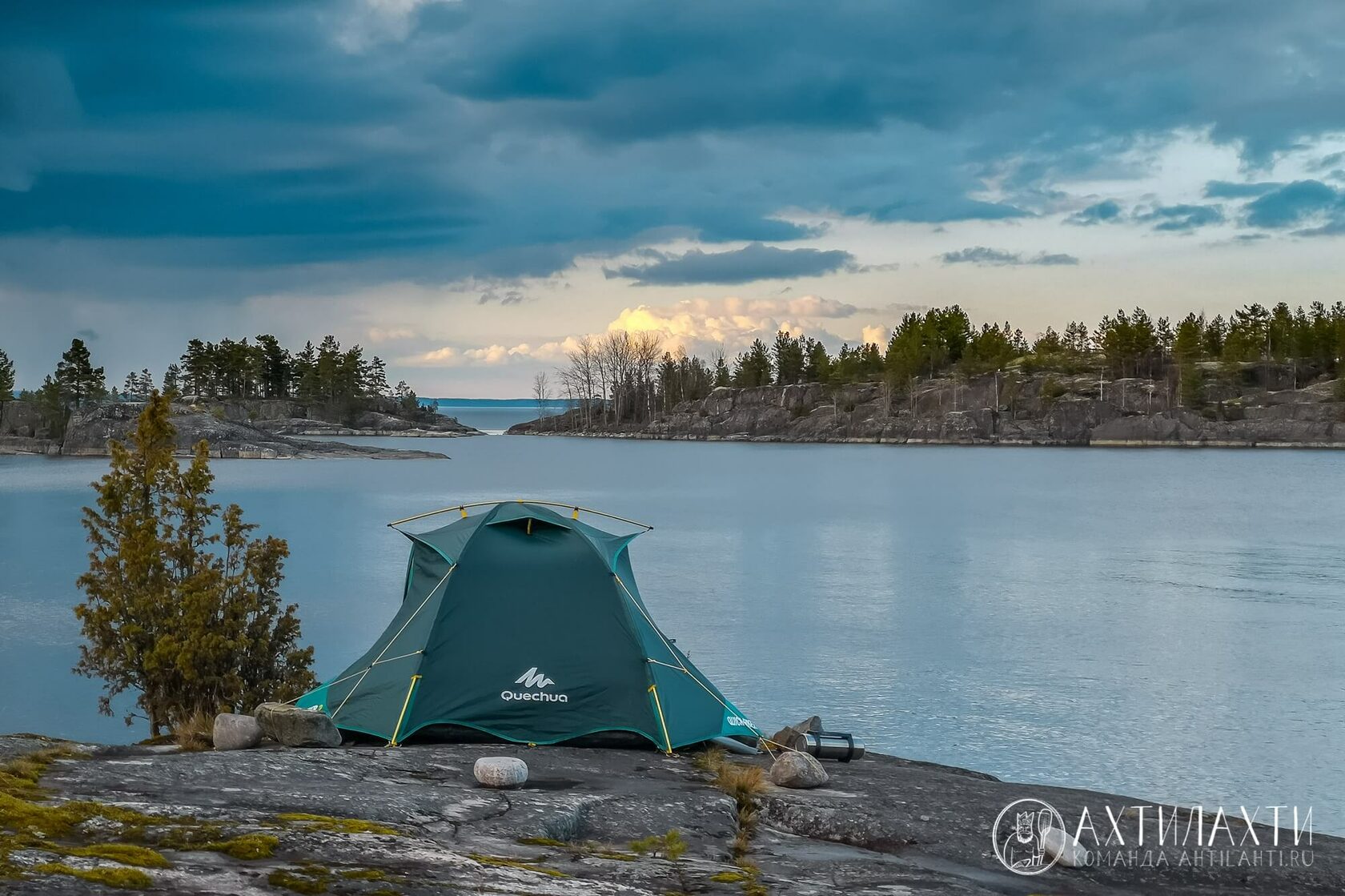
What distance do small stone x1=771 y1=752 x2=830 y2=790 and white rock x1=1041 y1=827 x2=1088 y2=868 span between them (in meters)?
2.68

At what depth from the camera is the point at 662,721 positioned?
1479 cm

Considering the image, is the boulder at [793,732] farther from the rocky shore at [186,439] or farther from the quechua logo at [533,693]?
the rocky shore at [186,439]

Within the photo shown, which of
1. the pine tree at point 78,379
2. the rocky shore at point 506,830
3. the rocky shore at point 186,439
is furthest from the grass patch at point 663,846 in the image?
the pine tree at point 78,379

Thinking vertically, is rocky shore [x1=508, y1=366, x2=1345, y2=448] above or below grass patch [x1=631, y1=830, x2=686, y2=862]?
above

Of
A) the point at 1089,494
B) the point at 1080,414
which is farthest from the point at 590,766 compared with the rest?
the point at 1080,414

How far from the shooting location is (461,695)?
14.9 meters

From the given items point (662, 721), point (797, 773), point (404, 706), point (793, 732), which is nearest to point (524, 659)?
point (404, 706)

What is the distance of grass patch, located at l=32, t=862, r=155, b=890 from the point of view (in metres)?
7.27

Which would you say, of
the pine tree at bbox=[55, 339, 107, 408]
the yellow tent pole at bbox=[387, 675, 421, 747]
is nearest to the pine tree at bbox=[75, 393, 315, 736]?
the yellow tent pole at bbox=[387, 675, 421, 747]

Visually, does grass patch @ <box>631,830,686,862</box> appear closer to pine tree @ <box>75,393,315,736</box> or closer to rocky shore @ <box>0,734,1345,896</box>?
rocky shore @ <box>0,734,1345,896</box>

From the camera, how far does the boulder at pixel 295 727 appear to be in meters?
13.6

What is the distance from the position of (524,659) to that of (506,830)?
478 centimetres

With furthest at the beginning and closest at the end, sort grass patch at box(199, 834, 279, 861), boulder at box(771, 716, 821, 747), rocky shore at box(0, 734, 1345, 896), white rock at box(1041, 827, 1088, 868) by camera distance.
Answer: boulder at box(771, 716, 821, 747) < white rock at box(1041, 827, 1088, 868) < grass patch at box(199, 834, 279, 861) < rocky shore at box(0, 734, 1345, 896)

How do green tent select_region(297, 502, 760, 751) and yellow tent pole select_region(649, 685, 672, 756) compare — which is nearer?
yellow tent pole select_region(649, 685, 672, 756)
